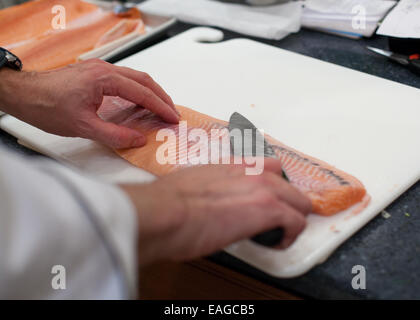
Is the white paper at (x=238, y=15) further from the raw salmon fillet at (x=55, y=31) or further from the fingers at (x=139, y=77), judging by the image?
the fingers at (x=139, y=77)

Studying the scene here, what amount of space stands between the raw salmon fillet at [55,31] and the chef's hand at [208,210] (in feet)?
3.89

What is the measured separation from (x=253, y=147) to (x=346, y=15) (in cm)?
117

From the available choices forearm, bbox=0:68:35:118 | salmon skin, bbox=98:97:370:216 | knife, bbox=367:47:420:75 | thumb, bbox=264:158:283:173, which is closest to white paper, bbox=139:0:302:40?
knife, bbox=367:47:420:75

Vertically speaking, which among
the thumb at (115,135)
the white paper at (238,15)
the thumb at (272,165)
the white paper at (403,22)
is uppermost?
the white paper at (403,22)

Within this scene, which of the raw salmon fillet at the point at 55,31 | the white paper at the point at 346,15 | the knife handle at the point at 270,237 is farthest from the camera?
the white paper at the point at 346,15

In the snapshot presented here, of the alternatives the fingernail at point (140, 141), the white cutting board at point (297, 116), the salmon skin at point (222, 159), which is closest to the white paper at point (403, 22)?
the white cutting board at point (297, 116)

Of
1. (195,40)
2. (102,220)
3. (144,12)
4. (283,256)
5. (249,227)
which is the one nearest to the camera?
(102,220)

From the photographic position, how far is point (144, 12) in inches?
86.8

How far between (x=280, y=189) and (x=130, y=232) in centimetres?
36

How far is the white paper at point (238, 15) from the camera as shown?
2034 mm

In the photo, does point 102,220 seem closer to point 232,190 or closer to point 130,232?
point 130,232

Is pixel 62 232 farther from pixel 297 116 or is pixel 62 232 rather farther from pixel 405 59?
pixel 405 59
